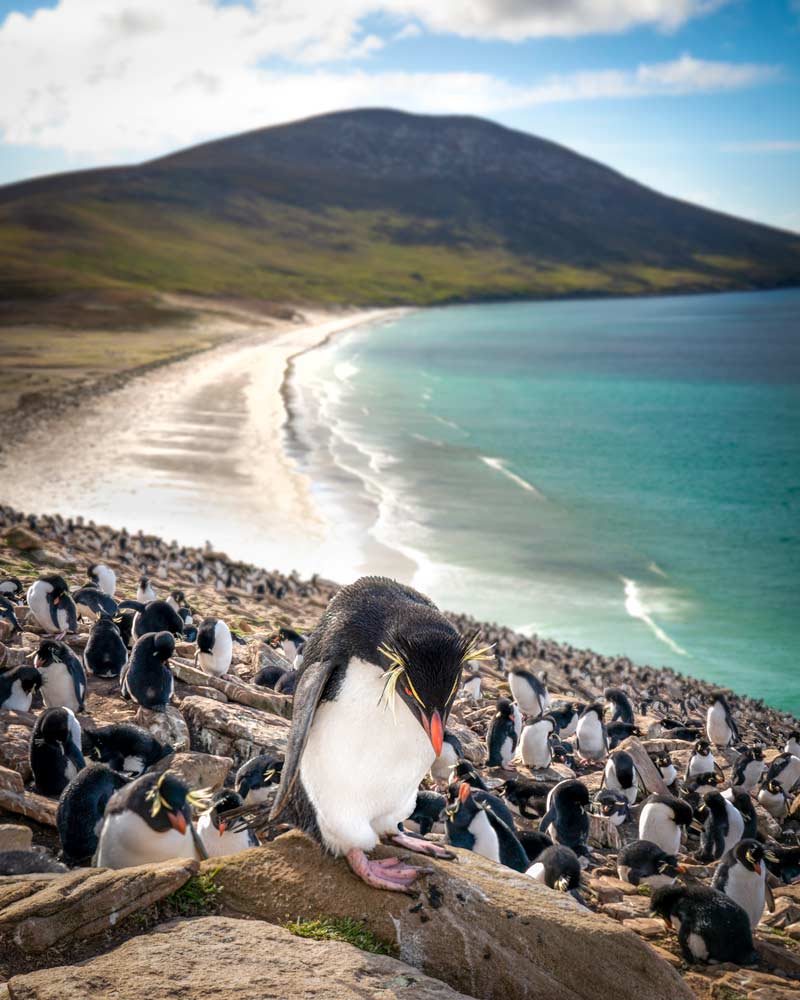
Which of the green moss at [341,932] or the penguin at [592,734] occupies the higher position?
the green moss at [341,932]

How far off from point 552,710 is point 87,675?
22.5 feet

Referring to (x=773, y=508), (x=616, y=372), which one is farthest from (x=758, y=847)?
(x=616, y=372)

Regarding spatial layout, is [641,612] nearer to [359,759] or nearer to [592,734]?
[592,734]

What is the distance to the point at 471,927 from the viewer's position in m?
5.28

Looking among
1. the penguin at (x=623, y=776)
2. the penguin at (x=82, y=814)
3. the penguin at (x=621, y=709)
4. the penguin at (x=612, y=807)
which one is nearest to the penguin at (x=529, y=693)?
the penguin at (x=621, y=709)

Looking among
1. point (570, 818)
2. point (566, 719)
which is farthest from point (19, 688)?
point (566, 719)

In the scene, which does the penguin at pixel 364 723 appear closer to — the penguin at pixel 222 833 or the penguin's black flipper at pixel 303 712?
the penguin's black flipper at pixel 303 712

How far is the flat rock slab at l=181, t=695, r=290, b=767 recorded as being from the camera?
907cm

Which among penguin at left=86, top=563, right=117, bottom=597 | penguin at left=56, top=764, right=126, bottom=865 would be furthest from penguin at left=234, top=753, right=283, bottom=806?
penguin at left=86, top=563, right=117, bottom=597

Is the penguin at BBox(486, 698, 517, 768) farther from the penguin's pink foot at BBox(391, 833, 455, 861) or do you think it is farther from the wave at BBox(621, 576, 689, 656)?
the wave at BBox(621, 576, 689, 656)

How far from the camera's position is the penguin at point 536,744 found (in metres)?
11.9

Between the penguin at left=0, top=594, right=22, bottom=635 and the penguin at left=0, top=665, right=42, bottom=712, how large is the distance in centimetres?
215

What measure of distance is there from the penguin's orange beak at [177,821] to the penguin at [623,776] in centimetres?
610

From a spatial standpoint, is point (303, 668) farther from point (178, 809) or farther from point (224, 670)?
point (224, 670)
